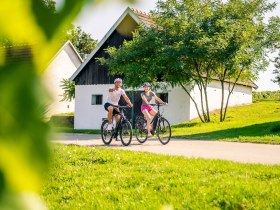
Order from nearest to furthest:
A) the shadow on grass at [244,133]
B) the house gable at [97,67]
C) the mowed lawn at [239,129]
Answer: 1. the mowed lawn at [239,129]
2. the shadow on grass at [244,133]
3. the house gable at [97,67]

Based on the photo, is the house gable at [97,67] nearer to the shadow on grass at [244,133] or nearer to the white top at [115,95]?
the shadow on grass at [244,133]

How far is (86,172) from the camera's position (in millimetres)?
6551

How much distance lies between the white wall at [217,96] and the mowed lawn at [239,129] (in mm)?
819

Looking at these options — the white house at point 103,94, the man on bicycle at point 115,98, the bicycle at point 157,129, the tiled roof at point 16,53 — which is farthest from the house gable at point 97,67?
the tiled roof at point 16,53

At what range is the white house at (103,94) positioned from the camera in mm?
23250

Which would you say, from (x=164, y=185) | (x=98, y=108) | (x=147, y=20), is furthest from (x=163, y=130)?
(x=98, y=108)

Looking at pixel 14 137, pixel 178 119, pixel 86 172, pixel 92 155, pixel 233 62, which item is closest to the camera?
pixel 14 137

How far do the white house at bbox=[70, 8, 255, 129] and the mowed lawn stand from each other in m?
A: 1.07

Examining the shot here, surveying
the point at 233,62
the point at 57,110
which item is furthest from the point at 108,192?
the point at 233,62

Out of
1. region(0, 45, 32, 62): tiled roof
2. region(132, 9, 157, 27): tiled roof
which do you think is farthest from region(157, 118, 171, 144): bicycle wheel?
region(0, 45, 32, 62): tiled roof

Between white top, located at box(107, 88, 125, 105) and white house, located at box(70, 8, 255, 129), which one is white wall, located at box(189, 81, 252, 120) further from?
white top, located at box(107, 88, 125, 105)

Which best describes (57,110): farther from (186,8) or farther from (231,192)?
(186,8)

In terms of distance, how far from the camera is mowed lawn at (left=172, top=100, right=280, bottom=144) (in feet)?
46.1

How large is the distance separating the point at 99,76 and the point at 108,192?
68.3 ft
